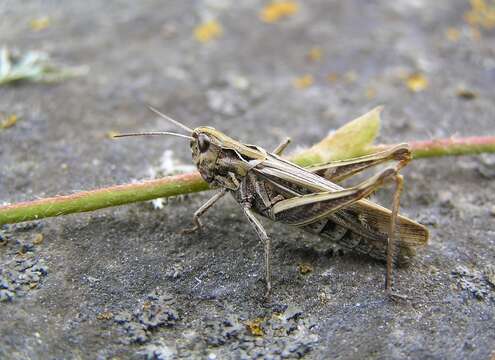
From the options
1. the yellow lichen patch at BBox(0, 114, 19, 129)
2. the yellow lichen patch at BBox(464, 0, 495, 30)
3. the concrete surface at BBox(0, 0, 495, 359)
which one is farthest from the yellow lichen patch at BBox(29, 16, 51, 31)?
the yellow lichen patch at BBox(464, 0, 495, 30)

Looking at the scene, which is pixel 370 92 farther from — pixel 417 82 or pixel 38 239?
pixel 38 239

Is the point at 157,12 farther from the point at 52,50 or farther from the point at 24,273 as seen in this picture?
the point at 24,273

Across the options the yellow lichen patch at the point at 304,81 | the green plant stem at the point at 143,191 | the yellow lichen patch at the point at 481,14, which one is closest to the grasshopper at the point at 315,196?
the green plant stem at the point at 143,191

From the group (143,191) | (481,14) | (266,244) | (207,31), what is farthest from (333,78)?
(143,191)

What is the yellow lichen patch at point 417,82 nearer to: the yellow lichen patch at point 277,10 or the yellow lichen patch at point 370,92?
the yellow lichen patch at point 370,92

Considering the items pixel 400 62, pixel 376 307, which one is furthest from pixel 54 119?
pixel 400 62

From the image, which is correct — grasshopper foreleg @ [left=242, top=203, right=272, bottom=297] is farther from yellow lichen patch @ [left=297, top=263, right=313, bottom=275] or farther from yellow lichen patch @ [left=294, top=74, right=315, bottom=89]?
yellow lichen patch @ [left=294, top=74, right=315, bottom=89]
